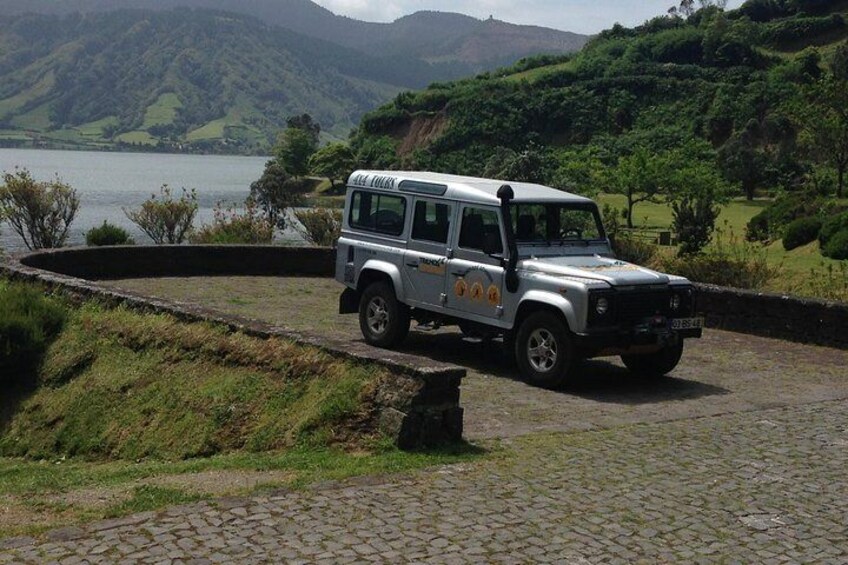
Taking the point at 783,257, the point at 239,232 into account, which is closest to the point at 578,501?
the point at 239,232

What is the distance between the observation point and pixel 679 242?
116ft

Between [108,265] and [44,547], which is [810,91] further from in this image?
[44,547]

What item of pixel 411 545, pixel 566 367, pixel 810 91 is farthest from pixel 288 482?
pixel 810 91

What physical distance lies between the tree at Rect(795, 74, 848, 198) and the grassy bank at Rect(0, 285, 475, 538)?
5446 centimetres

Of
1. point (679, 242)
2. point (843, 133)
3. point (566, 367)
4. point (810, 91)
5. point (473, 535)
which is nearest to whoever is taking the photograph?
point (473, 535)

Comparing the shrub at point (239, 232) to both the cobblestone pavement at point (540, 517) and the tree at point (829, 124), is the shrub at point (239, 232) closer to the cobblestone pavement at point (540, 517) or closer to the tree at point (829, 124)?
the cobblestone pavement at point (540, 517)

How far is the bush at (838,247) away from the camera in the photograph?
30.4 metres

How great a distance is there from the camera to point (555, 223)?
41.5 ft

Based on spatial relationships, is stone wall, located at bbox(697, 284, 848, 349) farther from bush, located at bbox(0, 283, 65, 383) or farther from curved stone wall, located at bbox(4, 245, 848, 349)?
bush, located at bbox(0, 283, 65, 383)

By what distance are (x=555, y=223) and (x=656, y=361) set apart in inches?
77.6

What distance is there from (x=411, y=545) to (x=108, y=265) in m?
16.6

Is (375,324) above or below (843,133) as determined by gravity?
below

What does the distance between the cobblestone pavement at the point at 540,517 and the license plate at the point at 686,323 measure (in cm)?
288

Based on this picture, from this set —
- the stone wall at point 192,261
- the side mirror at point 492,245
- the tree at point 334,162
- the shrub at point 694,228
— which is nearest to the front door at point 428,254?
the side mirror at point 492,245
